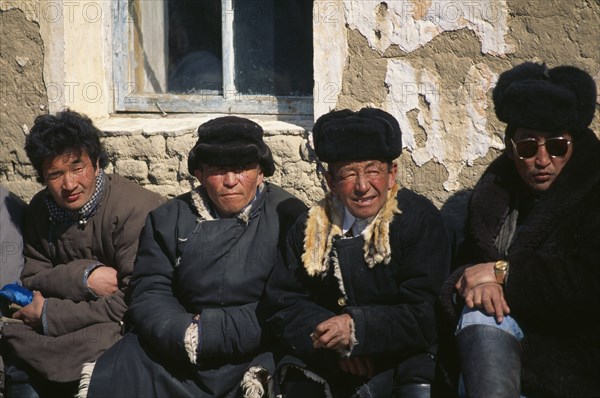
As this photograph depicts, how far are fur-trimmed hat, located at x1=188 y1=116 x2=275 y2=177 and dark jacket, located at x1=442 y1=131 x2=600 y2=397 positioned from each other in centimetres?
106

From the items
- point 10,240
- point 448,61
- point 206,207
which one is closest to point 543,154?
point 448,61

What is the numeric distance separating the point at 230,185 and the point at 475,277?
117 centimetres

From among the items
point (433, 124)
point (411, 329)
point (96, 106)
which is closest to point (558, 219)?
point (411, 329)

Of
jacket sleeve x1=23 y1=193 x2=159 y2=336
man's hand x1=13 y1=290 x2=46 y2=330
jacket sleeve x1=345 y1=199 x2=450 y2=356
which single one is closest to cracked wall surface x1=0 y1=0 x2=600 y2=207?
jacket sleeve x1=23 y1=193 x2=159 y2=336

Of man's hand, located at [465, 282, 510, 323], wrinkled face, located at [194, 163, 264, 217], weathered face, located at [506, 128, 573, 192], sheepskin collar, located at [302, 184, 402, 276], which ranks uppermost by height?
weathered face, located at [506, 128, 573, 192]

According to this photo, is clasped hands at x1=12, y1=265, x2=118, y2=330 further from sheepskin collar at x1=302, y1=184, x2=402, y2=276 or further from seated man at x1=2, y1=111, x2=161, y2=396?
sheepskin collar at x1=302, y1=184, x2=402, y2=276

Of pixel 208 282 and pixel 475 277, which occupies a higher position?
pixel 475 277

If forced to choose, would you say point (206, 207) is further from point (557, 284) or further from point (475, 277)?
point (557, 284)

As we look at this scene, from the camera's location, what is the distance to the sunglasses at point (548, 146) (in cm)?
344

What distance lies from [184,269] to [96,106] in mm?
1548

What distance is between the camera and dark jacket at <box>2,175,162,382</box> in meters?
4.11

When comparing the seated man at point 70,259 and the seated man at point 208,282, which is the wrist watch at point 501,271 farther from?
the seated man at point 70,259

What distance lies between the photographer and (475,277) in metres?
3.46

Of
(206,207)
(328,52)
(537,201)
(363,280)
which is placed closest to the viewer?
(537,201)
